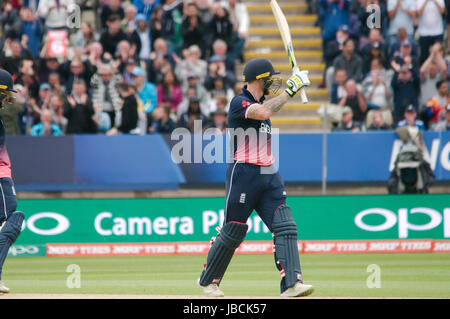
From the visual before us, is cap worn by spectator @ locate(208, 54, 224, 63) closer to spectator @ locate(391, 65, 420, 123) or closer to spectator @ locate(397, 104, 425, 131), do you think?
spectator @ locate(391, 65, 420, 123)

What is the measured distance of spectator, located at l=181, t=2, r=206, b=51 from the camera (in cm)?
1977

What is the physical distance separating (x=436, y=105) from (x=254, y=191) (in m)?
10.2

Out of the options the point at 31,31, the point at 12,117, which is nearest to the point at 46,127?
the point at 12,117

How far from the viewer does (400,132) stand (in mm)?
16656

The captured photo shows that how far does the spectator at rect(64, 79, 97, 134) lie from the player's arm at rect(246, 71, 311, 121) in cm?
985

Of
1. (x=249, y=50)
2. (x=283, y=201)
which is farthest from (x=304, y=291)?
(x=249, y=50)

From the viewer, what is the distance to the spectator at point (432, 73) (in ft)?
60.4

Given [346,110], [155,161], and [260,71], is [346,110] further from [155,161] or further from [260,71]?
[260,71]

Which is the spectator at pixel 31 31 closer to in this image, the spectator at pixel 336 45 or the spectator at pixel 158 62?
the spectator at pixel 158 62

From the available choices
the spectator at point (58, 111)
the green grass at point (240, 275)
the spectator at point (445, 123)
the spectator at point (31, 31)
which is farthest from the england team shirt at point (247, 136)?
the spectator at point (31, 31)

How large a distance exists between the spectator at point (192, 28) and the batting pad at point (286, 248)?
11.7m

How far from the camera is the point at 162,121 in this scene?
17.9 meters
